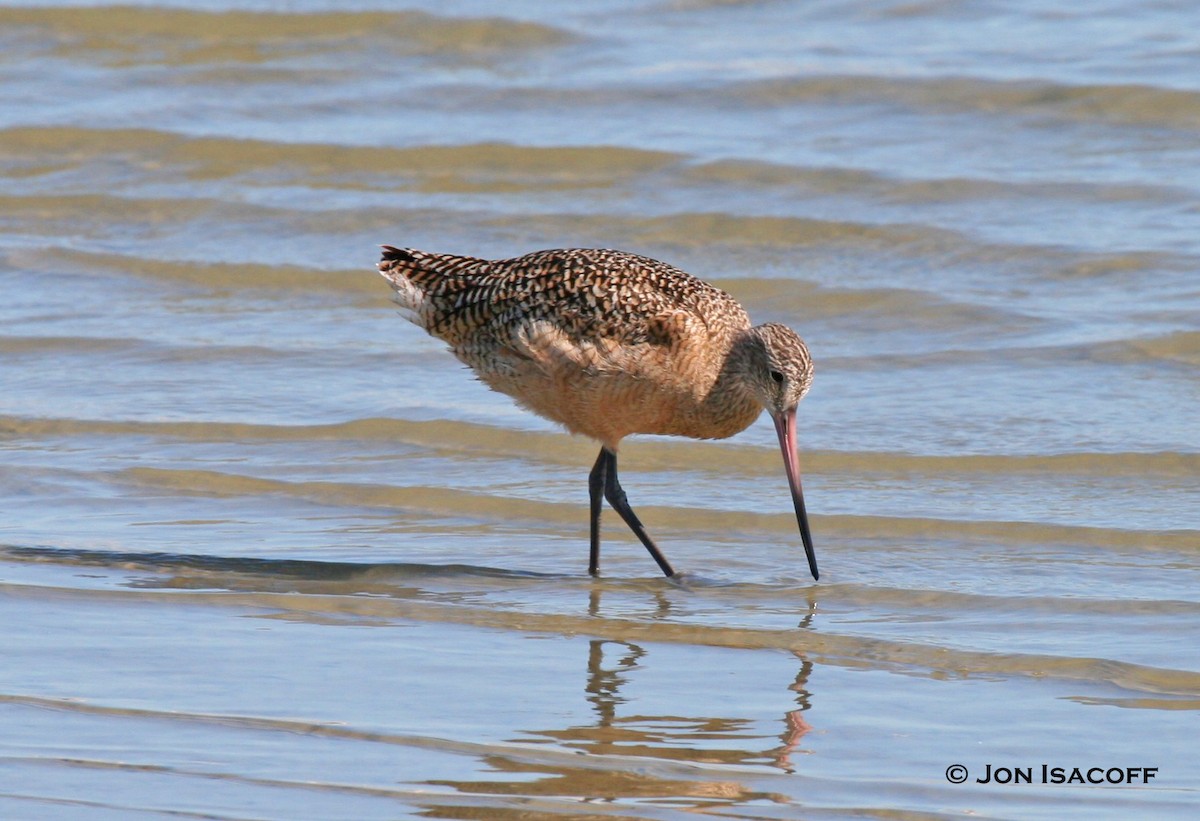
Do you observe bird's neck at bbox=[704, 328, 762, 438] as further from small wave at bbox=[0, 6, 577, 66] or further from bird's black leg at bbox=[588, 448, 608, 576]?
small wave at bbox=[0, 6, 577, 66]

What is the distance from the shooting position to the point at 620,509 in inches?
260

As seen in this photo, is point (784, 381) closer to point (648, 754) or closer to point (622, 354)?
point (622, 354)

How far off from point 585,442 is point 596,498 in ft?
4.41

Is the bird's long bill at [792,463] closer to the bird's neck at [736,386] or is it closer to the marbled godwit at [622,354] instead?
the marbled godwit at [622,354]

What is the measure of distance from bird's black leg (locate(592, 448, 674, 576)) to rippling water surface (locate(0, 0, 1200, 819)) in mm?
130

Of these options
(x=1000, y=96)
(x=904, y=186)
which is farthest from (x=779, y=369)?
(x=1000, y=96)

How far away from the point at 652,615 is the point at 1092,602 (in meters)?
1.30

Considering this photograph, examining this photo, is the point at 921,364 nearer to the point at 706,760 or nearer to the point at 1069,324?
the point at 1069,324

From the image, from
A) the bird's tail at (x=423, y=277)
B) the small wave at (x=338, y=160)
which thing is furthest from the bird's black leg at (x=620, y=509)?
the small wave at (x=338, y=160)

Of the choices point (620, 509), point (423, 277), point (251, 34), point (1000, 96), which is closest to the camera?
point (620, 509)

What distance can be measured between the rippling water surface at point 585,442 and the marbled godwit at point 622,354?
0.44 metres

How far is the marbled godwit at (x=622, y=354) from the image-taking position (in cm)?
634

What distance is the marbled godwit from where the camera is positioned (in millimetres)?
6336

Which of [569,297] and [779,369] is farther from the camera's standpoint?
[569,297]
